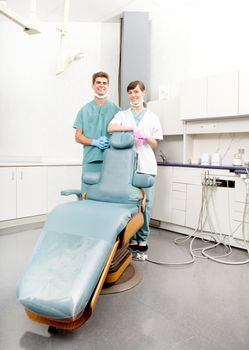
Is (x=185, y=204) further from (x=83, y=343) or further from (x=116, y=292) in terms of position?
(x=83, y=343)

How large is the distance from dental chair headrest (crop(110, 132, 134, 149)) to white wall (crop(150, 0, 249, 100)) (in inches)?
76.3

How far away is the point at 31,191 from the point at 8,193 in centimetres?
29

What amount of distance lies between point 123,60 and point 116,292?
310 centimetres

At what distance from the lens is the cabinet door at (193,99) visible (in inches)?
125

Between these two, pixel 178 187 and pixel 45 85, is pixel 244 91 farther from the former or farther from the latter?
pixel 45 85

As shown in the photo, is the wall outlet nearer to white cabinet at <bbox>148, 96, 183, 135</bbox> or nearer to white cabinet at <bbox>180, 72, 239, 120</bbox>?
white cabinet at <bbox>148, 96, 183, 135</bbox>

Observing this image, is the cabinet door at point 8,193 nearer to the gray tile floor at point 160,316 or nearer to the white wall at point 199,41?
the gray tile floor at point 160,316

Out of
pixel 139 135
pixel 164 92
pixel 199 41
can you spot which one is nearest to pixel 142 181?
pixel 139 135

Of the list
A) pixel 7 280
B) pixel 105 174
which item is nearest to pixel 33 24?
pixel 105 174

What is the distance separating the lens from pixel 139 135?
96.3 inches

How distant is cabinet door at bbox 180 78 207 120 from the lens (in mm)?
3174

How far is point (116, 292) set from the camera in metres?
1.87

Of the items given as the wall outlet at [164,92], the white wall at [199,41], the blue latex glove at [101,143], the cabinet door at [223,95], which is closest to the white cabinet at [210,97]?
the cabinet door at [223,95]

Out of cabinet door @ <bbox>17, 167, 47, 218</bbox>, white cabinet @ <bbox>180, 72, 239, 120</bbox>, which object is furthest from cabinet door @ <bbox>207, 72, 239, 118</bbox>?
cabinet door @ <bbox>17, 167, 47, 218</bbox>
